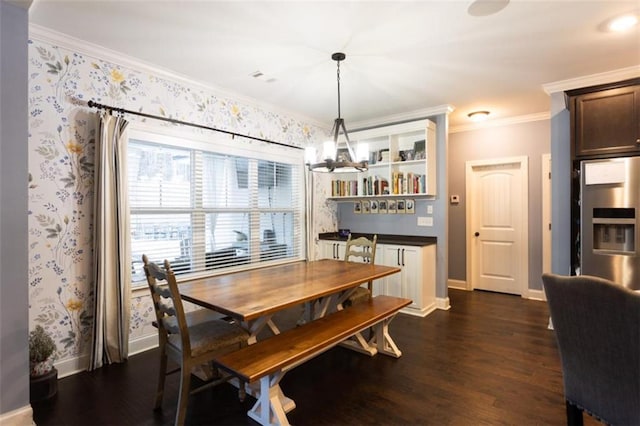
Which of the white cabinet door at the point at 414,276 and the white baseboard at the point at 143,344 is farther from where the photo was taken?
the white cabinet door at the point at 414,276

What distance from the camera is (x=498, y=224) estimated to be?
5148 mm

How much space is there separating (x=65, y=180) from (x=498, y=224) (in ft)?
17.9

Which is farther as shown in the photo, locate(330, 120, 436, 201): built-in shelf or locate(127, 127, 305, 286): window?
locate(330, 120, 436, 201): built-in shelf

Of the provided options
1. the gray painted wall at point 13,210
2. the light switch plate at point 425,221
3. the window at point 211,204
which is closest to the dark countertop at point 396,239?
the light switch plate at point 425,221

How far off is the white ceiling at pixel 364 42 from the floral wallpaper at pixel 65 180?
0.88 ft

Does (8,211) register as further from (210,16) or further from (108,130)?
(210,16)

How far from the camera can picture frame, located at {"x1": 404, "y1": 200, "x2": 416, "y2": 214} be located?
4.74 metres

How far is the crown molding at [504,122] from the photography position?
467 cm

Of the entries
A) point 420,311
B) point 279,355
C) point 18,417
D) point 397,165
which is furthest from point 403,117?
point 18,417

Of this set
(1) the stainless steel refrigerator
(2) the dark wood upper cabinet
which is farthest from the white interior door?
(1) the stainless steel refrigerator

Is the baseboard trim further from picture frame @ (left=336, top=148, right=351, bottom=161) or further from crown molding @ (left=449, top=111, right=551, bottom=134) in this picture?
crown molding @ (left=449, top=111, right=551, bottom=134)

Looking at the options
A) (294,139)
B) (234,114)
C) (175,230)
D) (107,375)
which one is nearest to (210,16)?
(234,114)

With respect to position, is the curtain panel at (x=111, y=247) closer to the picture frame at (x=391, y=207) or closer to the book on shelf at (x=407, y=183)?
the book on shelf at (x=407, y=183)

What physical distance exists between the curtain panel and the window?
233mm
